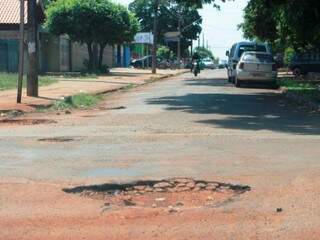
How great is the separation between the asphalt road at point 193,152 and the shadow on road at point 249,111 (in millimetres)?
27

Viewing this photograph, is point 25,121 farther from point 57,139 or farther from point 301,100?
point 301,100

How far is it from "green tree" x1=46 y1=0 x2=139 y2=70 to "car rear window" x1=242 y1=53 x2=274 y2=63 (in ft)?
62.4

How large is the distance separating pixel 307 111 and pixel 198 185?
1110 centimetres

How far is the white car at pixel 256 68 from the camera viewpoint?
2862 centimetres

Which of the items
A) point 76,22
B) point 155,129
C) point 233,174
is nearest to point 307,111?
point 155,129

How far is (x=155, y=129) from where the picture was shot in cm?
1351

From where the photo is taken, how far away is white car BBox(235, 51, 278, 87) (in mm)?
28625

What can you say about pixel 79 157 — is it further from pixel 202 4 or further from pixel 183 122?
pixel 202 4

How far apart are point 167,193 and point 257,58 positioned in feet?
72.4

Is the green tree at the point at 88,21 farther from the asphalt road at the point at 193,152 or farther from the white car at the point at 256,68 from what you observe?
the asphalt road at the point at 193,152

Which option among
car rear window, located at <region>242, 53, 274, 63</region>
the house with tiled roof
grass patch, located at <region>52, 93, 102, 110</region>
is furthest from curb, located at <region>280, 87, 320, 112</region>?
the house with tiled roof

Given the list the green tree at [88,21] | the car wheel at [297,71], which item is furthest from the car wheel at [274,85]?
the green tree at [88,21]

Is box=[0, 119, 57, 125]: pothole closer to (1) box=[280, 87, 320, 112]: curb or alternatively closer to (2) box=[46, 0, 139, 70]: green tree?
(1) box=[280, 87, 320, 112]: curb

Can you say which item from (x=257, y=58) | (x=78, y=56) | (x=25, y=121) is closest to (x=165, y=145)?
(x=25, y=121)
